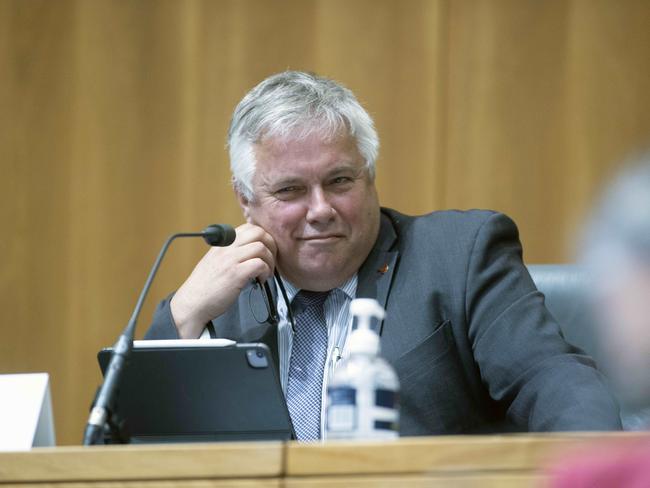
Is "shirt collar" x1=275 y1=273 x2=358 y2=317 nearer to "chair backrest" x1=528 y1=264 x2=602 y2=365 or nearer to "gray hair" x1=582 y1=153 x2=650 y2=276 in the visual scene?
"chair backrest" x1=528 y1=264 x2=602 y2=365

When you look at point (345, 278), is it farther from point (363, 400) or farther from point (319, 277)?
point (363, 400)

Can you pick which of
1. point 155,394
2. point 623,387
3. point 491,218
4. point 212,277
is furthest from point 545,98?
point 623,387

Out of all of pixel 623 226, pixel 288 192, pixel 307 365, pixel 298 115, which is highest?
pixel 623 226

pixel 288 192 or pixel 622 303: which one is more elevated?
pixel 622 303

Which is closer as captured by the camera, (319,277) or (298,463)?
(298,463)

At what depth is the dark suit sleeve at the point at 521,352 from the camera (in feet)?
6.21

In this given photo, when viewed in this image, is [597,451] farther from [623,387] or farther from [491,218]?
[491,218]

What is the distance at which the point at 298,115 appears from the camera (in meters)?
2.37

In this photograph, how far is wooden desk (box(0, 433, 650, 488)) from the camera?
114 centimetres

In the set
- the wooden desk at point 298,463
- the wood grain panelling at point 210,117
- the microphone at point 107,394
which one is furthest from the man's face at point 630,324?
the wood grain panelling at point 210,117

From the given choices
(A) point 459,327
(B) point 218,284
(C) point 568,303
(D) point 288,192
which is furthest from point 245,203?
(C) point 568,303

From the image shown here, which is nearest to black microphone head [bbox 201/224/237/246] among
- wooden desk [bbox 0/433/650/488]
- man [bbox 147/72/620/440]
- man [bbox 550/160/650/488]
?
man [bbox 147/72/620/440]

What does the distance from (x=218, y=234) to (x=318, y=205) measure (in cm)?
46

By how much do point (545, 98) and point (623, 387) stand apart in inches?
109
